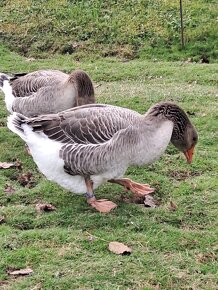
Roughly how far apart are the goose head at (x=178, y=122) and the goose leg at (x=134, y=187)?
58 cm

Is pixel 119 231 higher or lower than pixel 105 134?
lower

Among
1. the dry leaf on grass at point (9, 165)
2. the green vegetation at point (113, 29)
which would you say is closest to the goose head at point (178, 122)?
the dry leaf on grass at point (9, 165)

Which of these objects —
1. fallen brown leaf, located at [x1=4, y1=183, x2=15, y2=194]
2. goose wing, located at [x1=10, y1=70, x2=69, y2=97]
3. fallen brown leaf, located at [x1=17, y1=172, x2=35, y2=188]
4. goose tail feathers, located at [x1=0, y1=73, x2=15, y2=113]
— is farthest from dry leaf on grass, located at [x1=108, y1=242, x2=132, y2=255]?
goose tail feathers, located at [x1=0, y1=73, x2=15, y2=113]

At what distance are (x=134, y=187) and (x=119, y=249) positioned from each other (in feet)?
3.93

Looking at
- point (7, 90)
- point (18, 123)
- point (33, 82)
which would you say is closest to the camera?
point (18, 123)

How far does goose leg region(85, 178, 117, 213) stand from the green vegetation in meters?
7.11

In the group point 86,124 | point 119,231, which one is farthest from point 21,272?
point 86,124

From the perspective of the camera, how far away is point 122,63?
12.5 m

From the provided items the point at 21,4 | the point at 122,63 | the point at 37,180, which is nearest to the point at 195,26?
the point at 122,63

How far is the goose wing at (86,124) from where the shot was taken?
6105 mm

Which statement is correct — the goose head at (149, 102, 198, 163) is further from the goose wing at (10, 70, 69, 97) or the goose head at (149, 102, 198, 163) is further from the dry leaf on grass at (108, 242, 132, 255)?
the goose wing at (10, 70, 69, 97)

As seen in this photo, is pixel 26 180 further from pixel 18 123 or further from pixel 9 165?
pixel 18 123

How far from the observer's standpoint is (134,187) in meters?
6.60

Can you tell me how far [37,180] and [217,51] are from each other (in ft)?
23.0
